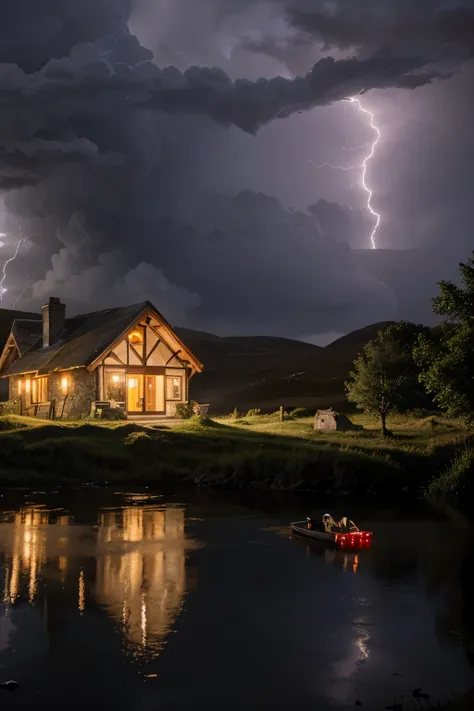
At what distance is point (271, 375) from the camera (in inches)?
4240

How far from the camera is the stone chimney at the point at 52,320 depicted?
58844 millimetres

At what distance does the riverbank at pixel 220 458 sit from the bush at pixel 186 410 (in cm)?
821

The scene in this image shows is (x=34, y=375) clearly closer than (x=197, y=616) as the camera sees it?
No

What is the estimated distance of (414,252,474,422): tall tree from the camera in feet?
105

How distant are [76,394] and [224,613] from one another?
36.1 meters

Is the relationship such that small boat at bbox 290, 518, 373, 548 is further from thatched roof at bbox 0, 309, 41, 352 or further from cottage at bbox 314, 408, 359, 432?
thatched roof at bbox 0, 309, 41, 352

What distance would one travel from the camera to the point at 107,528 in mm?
26031

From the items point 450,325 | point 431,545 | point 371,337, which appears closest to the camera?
point 431,545

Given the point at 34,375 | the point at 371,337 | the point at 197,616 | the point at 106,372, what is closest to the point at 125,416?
the point at 106,372

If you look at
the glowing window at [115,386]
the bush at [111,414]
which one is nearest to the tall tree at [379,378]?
the bush at [111,414]

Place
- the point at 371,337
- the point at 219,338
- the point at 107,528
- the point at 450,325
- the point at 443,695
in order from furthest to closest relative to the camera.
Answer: the point at 219,338 → the point at 371,337 → the point at 450,325 → the point at 107,528 → the point at 443,695

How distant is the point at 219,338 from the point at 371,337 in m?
56.8

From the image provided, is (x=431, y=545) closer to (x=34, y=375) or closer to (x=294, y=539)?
(x=294, y=539)

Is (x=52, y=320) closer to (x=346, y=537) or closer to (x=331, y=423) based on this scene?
(x=331, y=423)
